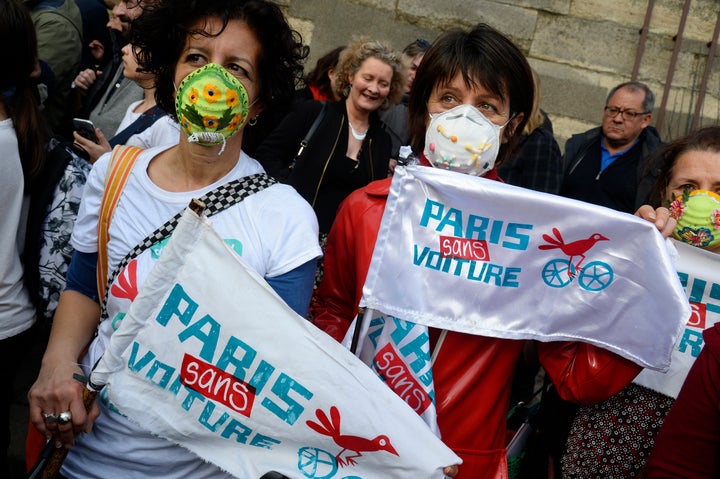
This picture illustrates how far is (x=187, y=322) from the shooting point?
5.37 feet

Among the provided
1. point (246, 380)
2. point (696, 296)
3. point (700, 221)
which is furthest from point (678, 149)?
point (246, 380)

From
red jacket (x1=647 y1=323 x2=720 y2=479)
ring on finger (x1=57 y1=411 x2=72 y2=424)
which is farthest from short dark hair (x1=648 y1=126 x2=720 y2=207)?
ring on finger (x1=57 y1=411 x2=72 y2=424)

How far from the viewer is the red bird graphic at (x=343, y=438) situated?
1.62 meters

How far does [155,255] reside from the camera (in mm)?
1818

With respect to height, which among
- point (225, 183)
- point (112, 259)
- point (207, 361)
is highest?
point (225, 183)

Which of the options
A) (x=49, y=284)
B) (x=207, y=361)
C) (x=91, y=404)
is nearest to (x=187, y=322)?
(x=207, y=361)

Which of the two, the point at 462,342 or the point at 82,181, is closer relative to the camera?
the point at 462,342

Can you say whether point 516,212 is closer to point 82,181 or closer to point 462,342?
point 462,342

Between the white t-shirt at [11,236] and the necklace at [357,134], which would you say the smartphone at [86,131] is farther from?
the necklace at [357,134]

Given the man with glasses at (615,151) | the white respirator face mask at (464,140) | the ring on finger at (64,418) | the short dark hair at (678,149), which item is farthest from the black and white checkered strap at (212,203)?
the man with glasses at (615,151)

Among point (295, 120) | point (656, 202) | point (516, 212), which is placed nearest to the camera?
point (516, 212)

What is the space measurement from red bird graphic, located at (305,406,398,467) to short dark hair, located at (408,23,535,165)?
3.52ft

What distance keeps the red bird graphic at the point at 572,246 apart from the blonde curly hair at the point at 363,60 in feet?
10.1

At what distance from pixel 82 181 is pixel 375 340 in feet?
4.58
